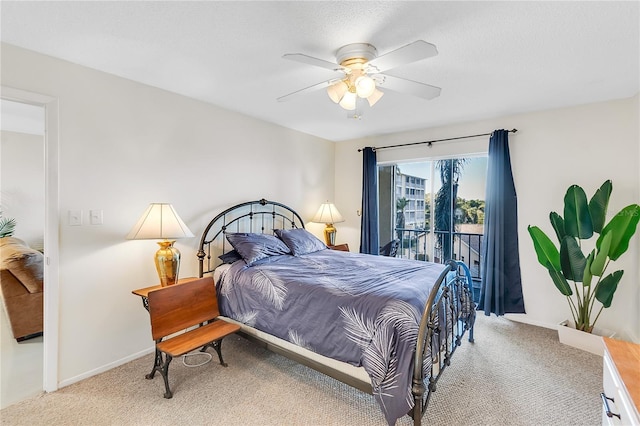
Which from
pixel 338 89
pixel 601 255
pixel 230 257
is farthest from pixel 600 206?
pixel 230 257

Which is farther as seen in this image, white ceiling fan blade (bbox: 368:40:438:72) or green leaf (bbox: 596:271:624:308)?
green leaf (bbox: 596:271:624:308)

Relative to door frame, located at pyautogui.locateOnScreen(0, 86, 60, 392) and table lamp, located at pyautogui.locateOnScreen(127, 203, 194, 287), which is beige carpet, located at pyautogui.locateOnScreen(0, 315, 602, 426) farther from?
table lamp, located at pyautogui.locateOnScreen(127, 203, 194, 287)

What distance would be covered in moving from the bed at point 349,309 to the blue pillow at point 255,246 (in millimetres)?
11

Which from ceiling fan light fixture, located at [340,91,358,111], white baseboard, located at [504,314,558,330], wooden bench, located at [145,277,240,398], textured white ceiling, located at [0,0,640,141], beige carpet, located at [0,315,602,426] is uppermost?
textured white ceiling, located at [0,0,640,141]

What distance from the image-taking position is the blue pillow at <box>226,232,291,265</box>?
117 inches

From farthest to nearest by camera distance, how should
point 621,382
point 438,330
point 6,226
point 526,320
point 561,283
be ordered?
point 6,226 < point 526,320 < point 561,283 < point 438,330 < point 621,382

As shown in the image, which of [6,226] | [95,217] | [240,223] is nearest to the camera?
[95,217]

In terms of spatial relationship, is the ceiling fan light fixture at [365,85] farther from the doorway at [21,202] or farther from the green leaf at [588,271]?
the doorway at [21,202]

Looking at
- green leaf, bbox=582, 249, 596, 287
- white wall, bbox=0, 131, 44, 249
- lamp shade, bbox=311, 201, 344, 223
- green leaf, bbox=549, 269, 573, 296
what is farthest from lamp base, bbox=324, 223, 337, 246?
white wall, bbox=0, 131, 44, 249

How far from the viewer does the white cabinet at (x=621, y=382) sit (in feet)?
3.11

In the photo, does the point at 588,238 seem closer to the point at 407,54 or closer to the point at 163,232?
the point at 407,54

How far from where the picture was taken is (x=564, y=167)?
3311 mm

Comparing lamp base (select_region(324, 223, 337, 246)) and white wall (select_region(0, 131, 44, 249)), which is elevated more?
white wall (select_region(0, 131, 44, 249))

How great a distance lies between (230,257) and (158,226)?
0.85m
